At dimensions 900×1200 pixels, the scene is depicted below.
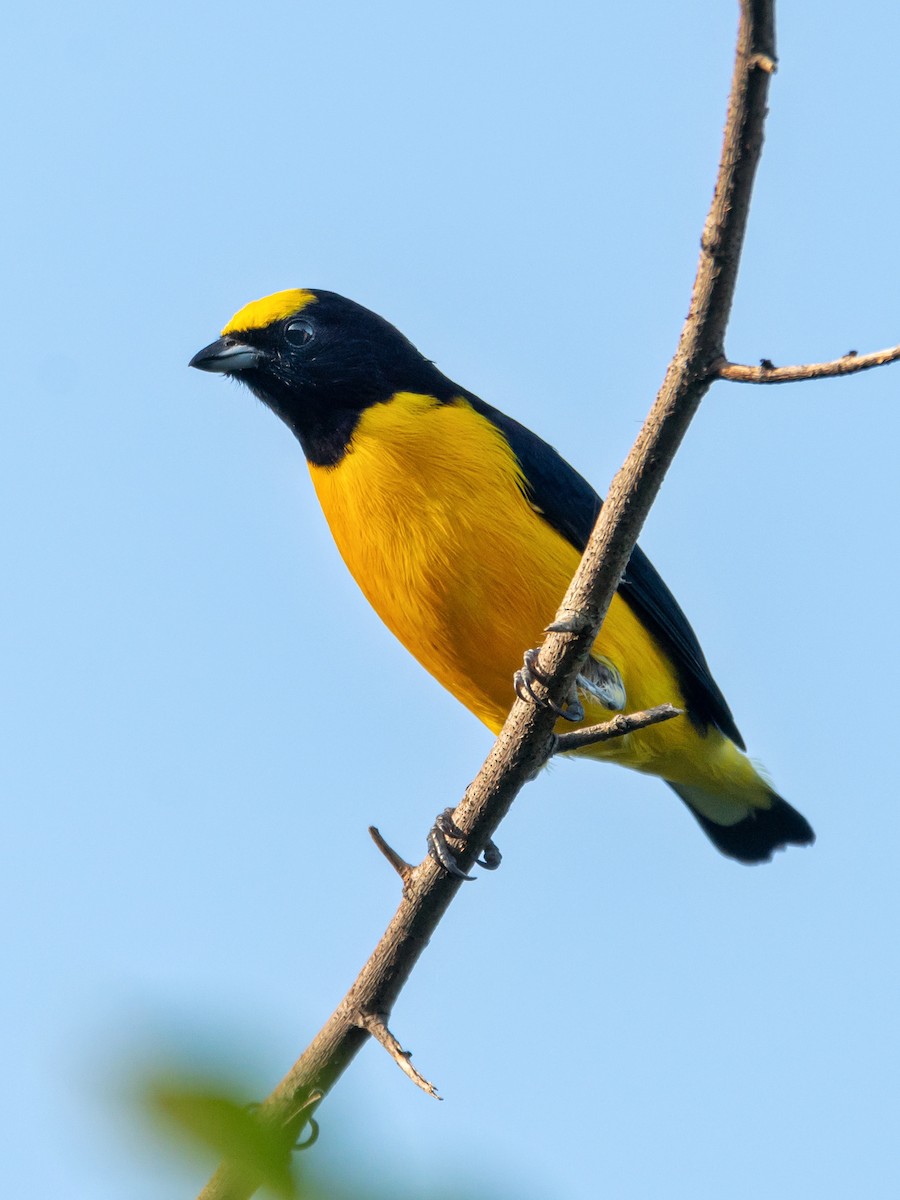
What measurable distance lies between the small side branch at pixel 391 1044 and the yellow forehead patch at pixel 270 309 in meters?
3.64

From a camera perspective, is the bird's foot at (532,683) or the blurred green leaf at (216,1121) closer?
the blurred green leaf at (216,1121)

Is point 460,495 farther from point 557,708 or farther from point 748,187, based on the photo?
point 748,187

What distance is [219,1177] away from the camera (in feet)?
3.01

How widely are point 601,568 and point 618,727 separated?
18.9 inches

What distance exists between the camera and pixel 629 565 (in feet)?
20.1

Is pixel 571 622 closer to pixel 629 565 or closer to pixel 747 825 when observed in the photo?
pixel 629 565

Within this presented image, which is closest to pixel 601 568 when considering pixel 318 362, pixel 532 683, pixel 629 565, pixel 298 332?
pixel 532 683

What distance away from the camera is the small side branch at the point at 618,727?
139 inches

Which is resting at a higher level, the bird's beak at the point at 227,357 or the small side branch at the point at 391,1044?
the bird's beak at the point at 227,357

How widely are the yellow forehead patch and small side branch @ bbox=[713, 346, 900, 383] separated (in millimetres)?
3579

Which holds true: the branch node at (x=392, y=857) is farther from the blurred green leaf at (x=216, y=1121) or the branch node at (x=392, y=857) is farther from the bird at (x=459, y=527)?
the blurred green leaf at (x=216, y=1121)

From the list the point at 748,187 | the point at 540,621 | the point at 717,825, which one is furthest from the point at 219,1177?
the point at 717,825

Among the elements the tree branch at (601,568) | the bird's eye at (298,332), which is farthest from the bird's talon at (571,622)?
the bird's eye at (298,332)

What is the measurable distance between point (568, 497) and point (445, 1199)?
203 inches
